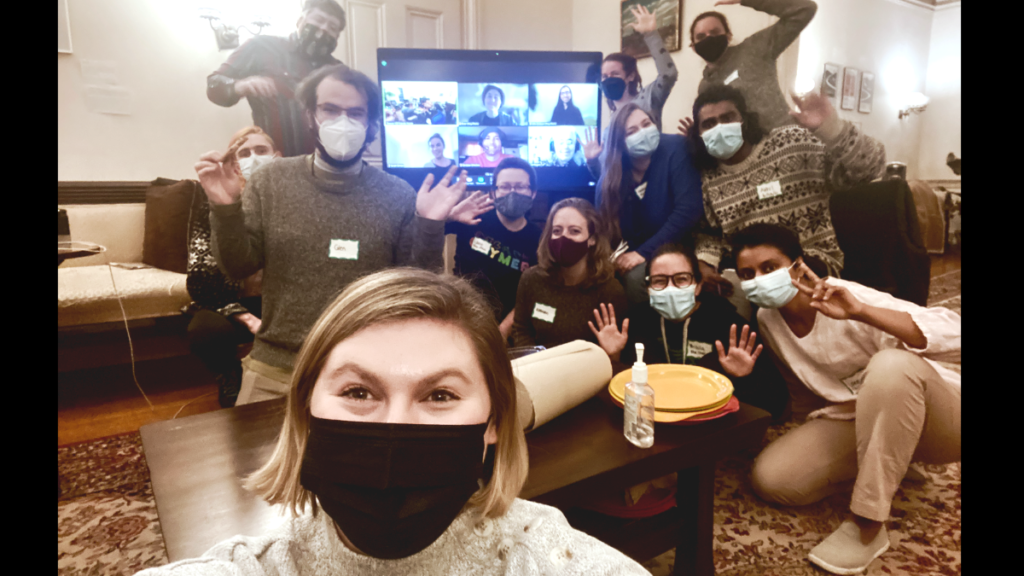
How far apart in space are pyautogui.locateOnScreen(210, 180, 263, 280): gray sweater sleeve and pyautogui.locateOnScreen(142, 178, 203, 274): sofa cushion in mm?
1672

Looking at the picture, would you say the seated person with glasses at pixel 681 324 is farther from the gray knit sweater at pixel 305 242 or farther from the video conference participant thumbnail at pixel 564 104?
the video conference participant thumbnail at pixel 564 104

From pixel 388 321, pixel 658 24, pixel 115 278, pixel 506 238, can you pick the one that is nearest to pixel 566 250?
pixel 506 238

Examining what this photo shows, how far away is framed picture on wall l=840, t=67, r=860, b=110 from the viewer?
2066 mm

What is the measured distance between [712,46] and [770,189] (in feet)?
2.62

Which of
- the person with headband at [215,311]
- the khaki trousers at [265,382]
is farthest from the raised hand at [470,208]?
the person with headband at [215,311]

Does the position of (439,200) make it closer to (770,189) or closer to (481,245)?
(481,245)

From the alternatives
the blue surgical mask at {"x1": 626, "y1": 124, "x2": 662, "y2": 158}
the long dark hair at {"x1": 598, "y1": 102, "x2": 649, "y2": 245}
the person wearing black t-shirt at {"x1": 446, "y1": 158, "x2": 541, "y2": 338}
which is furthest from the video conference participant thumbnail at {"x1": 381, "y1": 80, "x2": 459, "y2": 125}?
the blue surgical mask at {"x1": 626, "y1": 124, "x2": 662, "y2": 158}

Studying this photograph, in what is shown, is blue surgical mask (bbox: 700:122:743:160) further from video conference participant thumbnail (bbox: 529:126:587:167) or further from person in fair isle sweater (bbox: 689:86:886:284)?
video conference participant thumbnail (bbox: 529:126:587:167)

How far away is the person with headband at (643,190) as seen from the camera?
241cm

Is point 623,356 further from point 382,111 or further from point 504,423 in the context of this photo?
point 382,111

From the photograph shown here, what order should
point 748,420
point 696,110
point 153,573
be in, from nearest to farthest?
point 153,573
point 748,420
point 696,110

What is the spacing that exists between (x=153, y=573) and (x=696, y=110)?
95.3 inches

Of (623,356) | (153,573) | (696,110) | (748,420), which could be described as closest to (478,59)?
(696,110)
